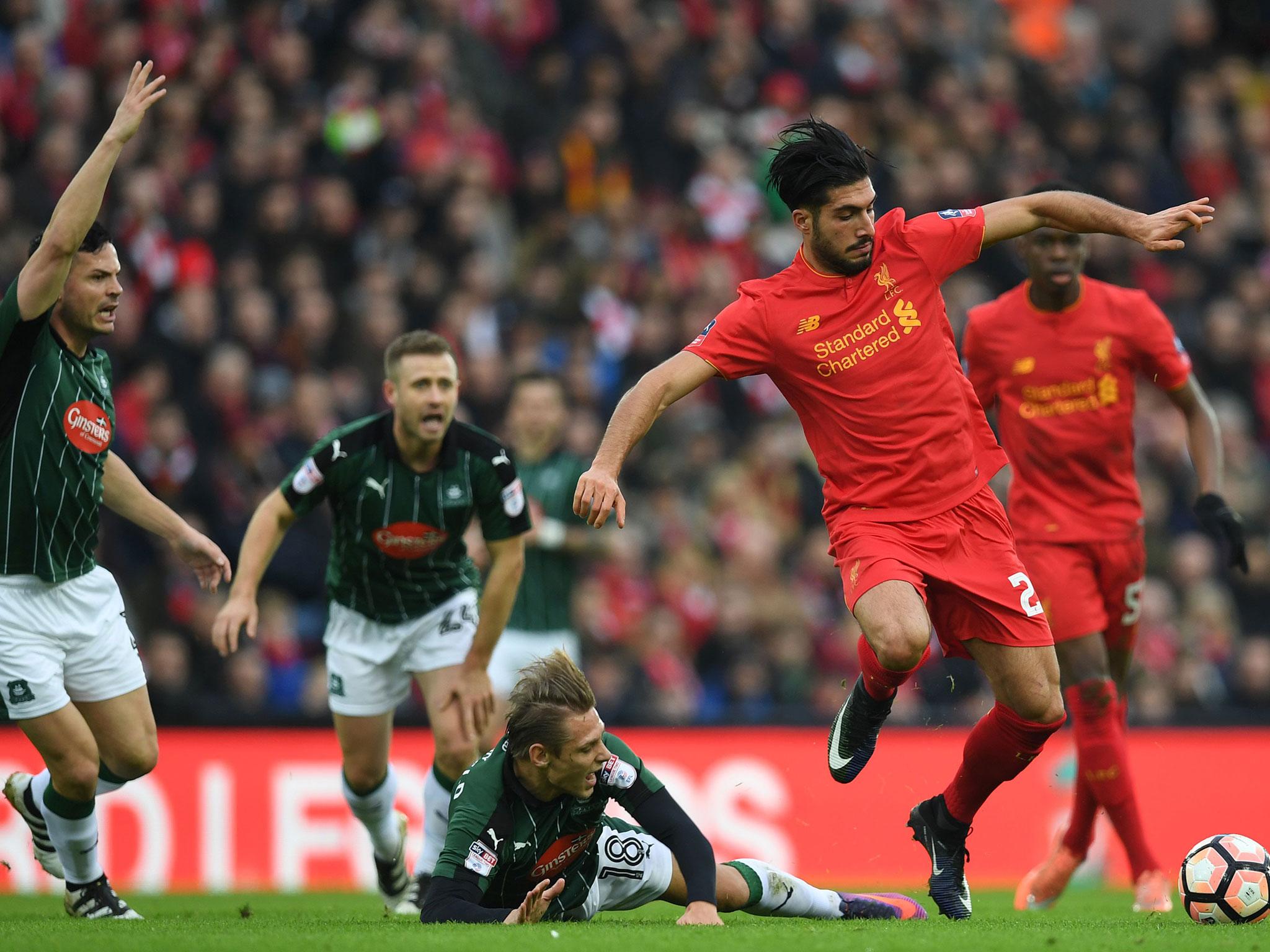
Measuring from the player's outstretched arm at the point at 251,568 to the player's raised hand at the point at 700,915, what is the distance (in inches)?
82.8

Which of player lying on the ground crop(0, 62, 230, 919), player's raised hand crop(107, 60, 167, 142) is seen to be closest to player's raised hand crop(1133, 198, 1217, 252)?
player's raised hand crop(107, 60, 167, 142)

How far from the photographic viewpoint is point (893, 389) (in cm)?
623

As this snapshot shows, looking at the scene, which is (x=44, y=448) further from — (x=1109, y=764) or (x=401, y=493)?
(x=1109, y=764)

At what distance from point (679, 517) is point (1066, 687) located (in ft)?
19.0

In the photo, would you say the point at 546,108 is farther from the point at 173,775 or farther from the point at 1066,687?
the point at 1066,687

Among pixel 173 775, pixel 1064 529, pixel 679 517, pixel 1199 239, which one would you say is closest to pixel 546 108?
pixel 679 517

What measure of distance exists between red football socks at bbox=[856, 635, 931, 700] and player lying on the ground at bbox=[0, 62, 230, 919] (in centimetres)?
289

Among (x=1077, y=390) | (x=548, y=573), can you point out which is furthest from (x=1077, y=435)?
(x=548, y=573)

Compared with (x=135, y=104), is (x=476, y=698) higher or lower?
lower

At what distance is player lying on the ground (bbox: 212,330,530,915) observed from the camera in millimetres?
7367

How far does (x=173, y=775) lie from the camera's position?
A: 10.2 m

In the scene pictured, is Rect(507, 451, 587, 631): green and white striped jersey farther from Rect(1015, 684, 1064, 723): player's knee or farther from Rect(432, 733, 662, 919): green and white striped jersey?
Rect(1015, 684, 1064, 723): player's knee

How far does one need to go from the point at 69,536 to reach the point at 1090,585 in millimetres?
4669

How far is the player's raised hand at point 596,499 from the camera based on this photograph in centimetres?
554
